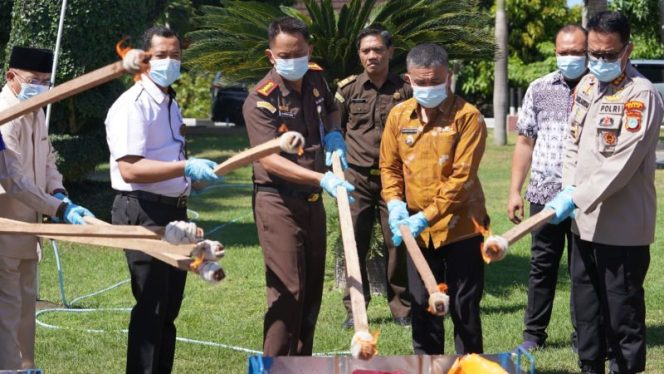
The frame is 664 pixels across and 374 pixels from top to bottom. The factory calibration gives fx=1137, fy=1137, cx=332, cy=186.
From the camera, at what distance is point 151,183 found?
6039 mm

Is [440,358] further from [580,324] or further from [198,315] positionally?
[198,315]

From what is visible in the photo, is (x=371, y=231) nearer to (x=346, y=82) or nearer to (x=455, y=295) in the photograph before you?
Answer: (x=346, y=82)

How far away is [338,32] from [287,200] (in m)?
3.35

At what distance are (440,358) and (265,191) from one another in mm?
1490

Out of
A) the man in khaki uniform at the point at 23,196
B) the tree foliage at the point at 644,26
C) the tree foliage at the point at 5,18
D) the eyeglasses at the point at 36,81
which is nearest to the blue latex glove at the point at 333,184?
the man in khaki uniform at the point at 23,196

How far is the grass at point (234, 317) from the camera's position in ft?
24.6

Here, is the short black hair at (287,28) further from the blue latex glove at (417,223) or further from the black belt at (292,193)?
the blue latex glove at (417,223)

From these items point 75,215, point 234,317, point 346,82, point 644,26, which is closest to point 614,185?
point 75,215

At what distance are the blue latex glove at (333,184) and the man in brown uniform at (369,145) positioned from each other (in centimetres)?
255

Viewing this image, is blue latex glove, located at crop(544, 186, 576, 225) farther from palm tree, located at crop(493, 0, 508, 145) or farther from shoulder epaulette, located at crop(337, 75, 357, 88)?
palm tree, located at crop(493, 0, 508, 145)

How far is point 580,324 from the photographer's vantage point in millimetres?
6633

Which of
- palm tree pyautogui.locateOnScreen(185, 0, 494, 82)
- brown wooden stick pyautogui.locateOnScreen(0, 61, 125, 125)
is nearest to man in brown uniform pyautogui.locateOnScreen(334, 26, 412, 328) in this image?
palm tree pyautogui.locateOnScreen(185, 0, 494, 82)

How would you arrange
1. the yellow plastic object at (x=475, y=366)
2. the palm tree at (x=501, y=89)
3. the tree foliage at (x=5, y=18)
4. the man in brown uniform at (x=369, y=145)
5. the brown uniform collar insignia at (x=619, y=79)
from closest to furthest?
the yellow plastic object at (x=475, y=366) < the brown uniform collar insignia at (x=619, y=79) < the man in brown uniform at (x=369, y=145) < the tree foliage at (x=5, y=18) < the palm tree at (x=501, y=89)

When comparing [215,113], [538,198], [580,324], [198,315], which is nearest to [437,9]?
[538,198]
